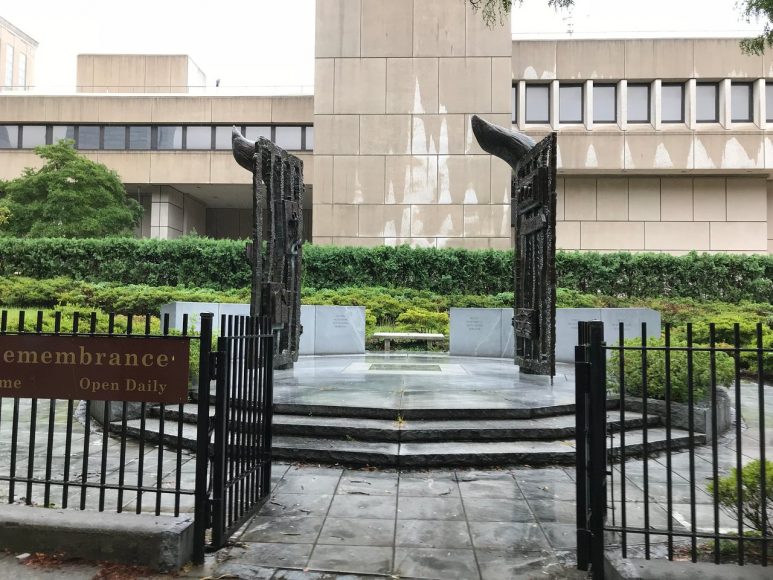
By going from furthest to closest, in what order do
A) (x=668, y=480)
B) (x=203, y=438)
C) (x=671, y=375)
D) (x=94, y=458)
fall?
(x=671, y=375)
(x=94, y=458)
(x=203, y=438)
(x=668, y=480)

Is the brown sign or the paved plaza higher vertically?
the brown sign

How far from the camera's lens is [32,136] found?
29469mm

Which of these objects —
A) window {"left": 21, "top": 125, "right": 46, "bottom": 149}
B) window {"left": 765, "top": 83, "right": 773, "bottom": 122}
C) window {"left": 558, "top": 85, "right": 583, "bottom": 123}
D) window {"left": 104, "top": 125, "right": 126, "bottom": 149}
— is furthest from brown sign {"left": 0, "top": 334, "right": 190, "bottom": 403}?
window {"left": 21, "top": 125, "right": 46, "bottom": 149}

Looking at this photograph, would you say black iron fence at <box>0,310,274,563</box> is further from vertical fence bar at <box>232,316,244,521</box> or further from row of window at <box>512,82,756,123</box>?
row of window at <box>512,82,756,123</box>

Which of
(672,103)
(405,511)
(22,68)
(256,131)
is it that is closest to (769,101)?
(672,103)

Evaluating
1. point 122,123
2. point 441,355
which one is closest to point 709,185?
point 441,355

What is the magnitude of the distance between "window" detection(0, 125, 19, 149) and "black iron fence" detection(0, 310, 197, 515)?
27.1 meters

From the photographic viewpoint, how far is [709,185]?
24594 millimetres

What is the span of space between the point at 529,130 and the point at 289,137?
38.8 ft

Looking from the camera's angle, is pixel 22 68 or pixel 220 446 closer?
pixel 220 446

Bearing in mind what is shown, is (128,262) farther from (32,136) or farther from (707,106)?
(707,106)

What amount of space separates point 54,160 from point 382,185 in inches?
594

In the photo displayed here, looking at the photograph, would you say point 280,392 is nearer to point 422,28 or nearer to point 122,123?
point 422,28

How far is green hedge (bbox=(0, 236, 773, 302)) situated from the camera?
2050cm
